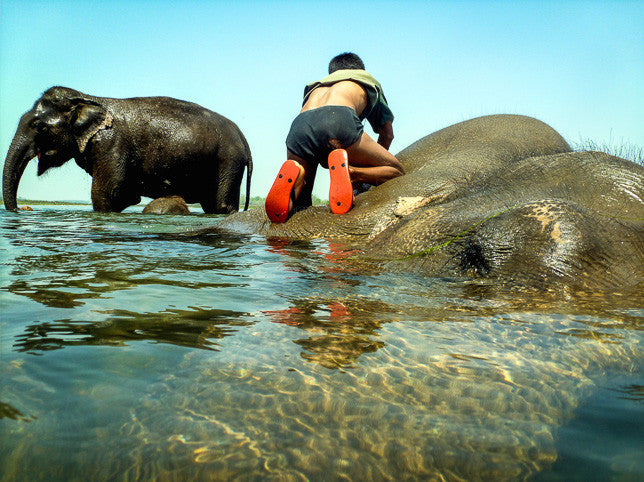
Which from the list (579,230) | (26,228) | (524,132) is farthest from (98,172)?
(579,230)

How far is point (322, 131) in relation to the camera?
4.83m

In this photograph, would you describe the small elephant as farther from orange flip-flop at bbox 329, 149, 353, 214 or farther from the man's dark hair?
orange flip-flop at bbox 329, 149, 353, 214

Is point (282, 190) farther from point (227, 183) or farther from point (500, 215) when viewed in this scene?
point (227, 183)

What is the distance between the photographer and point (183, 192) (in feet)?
37.8

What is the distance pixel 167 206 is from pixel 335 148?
7.28 meters

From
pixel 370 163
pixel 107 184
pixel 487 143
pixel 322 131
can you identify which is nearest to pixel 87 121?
pixel 107 184

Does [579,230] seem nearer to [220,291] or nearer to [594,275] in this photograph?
[594,275]

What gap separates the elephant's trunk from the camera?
386 inches

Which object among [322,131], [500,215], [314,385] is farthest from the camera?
[322,131]

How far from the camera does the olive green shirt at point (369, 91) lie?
207 inches

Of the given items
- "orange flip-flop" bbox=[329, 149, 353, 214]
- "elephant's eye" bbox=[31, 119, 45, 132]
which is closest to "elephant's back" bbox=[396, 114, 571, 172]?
"orange flip-flop" bbox=[329, 149, 353, 214]

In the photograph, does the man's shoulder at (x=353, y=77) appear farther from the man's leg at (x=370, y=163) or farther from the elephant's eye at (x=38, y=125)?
the elephant's eye at (x=38, y=125)

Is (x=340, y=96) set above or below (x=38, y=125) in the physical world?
below

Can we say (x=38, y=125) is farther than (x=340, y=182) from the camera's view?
Yes
